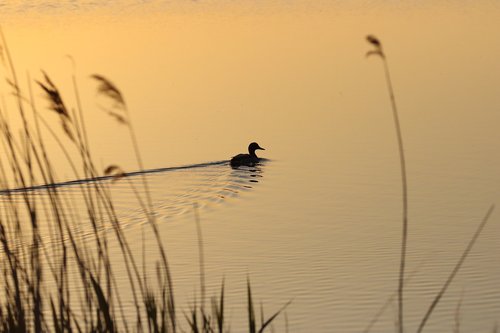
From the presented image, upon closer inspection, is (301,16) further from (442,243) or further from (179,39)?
(442,243)

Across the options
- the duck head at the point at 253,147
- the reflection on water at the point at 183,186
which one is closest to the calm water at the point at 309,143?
the reflection on water at the point at 183,186

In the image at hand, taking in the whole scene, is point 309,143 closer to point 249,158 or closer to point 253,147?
point 253,147

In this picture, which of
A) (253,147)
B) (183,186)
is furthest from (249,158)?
(183,186)

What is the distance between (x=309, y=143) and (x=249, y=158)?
0.89 m

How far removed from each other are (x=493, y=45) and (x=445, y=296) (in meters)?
12.7

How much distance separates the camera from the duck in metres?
13.4

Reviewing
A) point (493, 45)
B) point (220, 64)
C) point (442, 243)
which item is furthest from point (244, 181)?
point (493, 45)

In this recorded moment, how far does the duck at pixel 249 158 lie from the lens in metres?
13.4

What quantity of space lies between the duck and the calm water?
0.12m

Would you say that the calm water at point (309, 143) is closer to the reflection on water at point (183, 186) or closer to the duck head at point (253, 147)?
the reflection on water at point (183, 186)

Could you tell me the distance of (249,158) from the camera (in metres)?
13.6

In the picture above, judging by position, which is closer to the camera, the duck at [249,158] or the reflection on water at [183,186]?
the reflection on water at [183,186]

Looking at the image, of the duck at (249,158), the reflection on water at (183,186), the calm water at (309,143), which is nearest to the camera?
the calm water at (309,143)

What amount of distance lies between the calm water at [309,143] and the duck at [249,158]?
12 cm
